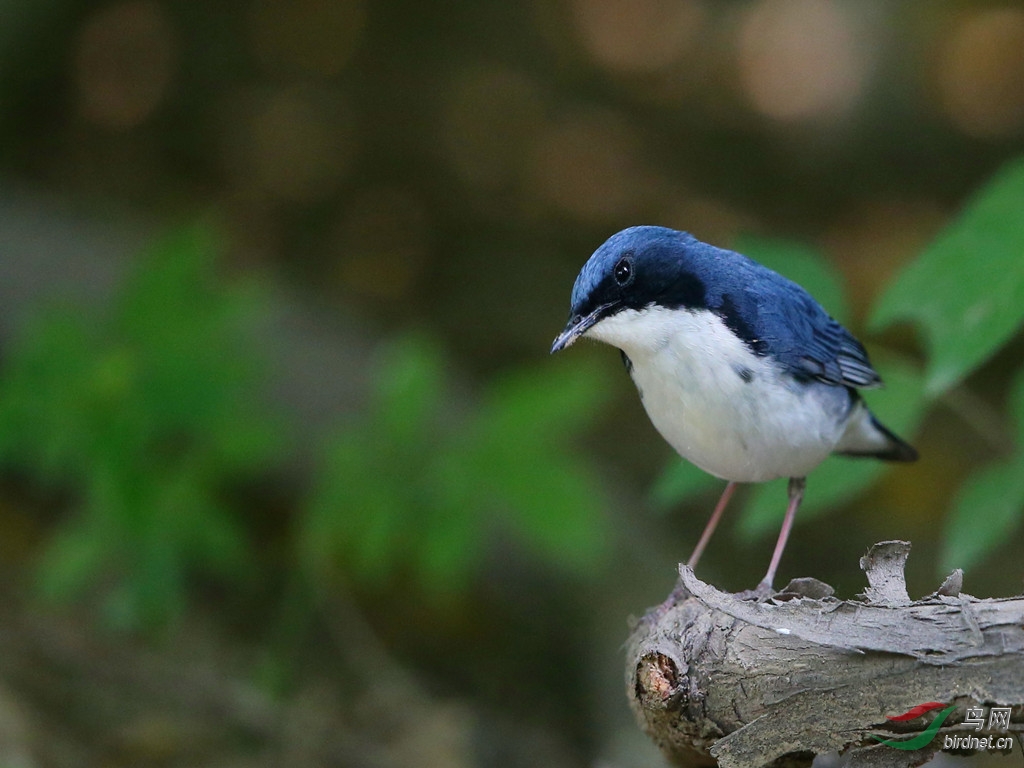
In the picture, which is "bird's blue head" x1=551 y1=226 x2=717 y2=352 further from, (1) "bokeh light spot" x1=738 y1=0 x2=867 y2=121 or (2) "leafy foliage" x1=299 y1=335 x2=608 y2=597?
(1) "bokeh light spot" x1=738 y1=0 x2=867 y2=121

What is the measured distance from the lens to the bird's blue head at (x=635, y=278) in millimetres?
2701

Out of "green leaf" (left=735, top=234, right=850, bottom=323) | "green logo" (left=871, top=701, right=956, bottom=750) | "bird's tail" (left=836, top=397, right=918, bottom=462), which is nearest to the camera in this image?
"green logo" (left=871, top=701, right=956, bottom=750)

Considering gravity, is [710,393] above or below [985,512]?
below

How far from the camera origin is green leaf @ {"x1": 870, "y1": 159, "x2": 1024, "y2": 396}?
294 centimetres

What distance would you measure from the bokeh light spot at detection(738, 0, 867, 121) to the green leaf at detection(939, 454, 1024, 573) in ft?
18.7

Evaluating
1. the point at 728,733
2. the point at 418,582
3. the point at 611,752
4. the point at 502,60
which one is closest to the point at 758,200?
the point at 502,60

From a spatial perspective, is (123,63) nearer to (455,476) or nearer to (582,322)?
(455,476)

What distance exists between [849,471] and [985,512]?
41 cm

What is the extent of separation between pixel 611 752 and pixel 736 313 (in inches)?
113

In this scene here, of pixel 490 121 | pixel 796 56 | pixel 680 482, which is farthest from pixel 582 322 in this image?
pixel 796 56

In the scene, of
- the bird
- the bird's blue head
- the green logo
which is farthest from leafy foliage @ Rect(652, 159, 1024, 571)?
the green logo

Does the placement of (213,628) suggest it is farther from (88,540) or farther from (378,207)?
(378,207)

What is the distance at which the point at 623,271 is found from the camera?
9.02 feet

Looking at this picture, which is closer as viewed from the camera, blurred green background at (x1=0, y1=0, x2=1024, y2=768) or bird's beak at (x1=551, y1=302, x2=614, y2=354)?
bird's beak at (x1=551, y1=302, x2=614, y2=354)
